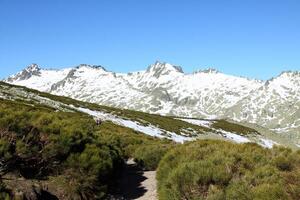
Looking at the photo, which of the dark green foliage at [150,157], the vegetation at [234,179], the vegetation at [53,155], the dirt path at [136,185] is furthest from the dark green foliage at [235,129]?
the vegetation at [234,179]

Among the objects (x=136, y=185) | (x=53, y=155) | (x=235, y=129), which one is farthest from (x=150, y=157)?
(x=235, y=129)

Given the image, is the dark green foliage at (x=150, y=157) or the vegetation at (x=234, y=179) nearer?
the vegetation at (x=234, y=179)

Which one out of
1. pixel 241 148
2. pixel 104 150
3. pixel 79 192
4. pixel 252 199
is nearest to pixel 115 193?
pixel 104 150

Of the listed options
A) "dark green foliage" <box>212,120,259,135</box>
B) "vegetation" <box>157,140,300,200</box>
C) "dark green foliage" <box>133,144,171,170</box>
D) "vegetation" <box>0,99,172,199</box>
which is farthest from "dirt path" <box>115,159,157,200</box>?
"dark green foliage" <box>212,120,259,135</box>

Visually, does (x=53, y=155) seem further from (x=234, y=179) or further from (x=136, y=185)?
(x=234, y=179)

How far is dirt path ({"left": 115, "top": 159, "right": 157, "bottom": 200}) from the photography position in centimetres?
2008

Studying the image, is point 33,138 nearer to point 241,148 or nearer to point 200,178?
point 200,178

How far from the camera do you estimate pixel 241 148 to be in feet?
67.3

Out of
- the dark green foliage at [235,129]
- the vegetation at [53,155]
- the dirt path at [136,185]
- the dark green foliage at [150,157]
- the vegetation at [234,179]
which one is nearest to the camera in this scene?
the vegetation at [234,179]

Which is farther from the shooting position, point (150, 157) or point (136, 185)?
point (150, 157)

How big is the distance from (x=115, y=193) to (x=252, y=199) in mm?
10398

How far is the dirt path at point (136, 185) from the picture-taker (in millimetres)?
20078

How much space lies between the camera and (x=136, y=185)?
2278 cm

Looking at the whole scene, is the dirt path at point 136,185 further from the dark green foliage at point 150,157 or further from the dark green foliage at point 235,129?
the dark green foliage at point 235,129
